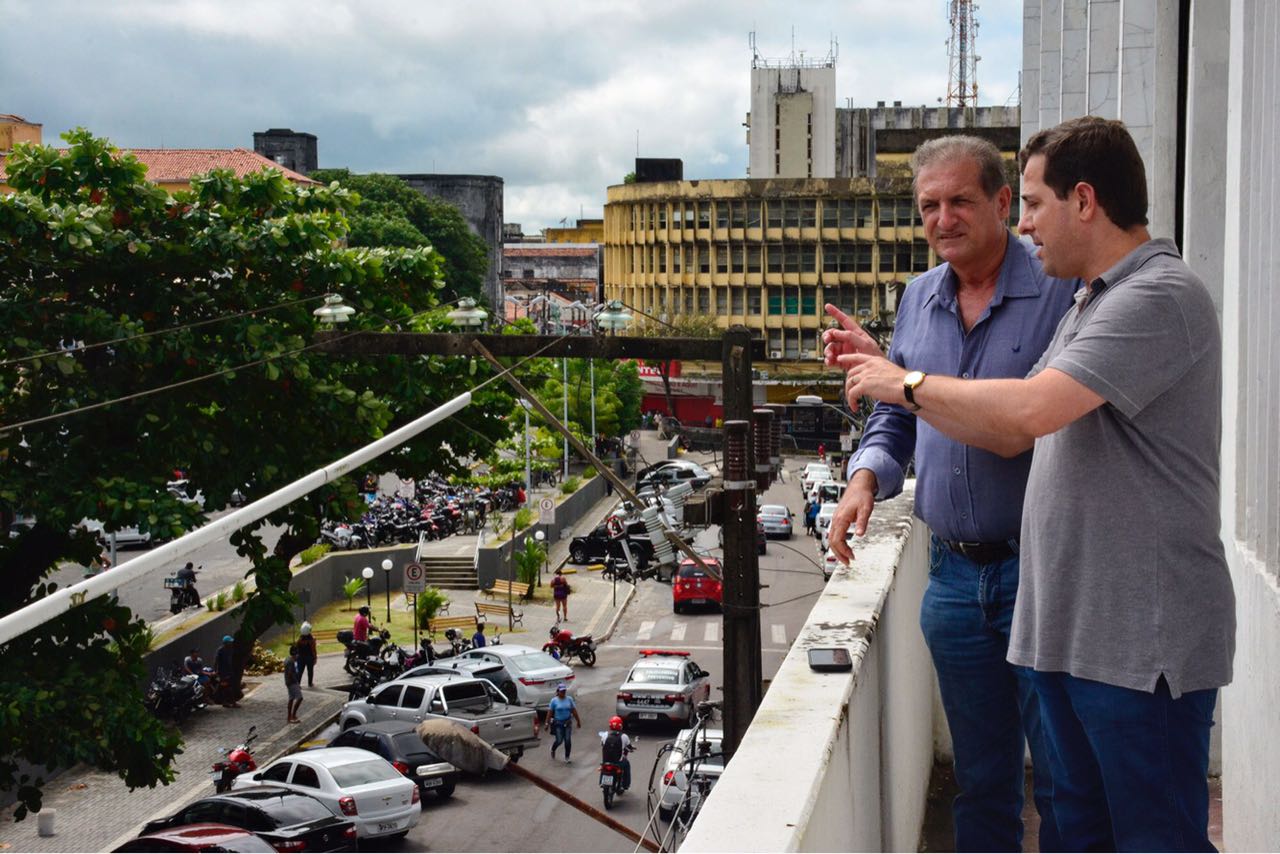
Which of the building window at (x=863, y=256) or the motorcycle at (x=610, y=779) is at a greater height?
the building window at (x=863, y=256)

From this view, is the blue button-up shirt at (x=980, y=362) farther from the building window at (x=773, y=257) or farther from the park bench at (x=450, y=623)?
the building window at (x=773, y=257)

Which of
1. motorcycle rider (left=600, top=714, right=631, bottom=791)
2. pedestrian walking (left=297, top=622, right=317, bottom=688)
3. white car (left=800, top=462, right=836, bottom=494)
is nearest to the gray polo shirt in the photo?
motorcycle rider (left=600, top=714, right=631, bottom=791)

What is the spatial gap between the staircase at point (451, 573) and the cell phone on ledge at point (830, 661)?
34.9 meters

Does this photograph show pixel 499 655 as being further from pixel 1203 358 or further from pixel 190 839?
pixel 1203 358

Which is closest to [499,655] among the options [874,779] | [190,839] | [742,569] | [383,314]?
[383,314]

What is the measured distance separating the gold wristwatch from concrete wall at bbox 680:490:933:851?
2.14ft

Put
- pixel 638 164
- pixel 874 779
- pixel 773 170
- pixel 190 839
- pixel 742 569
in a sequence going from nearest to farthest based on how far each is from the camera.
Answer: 1. pixel 874 779
2. pixel 742 569
3. pixel 190 839
4. pixel 773 170
5. pixel 638 164

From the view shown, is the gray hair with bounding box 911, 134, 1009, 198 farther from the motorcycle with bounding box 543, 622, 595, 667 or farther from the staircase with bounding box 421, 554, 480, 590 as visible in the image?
the staircase with bounding box 421, 554, 480, 590

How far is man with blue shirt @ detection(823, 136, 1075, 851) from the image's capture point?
135 inches

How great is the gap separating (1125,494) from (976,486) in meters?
0.87

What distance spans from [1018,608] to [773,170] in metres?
87.5

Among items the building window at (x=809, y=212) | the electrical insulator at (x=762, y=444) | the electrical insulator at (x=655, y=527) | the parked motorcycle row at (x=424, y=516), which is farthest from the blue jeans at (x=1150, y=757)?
the building window at (x=809, y=212)

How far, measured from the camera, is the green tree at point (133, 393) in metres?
14.1

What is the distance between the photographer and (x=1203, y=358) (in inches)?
100
